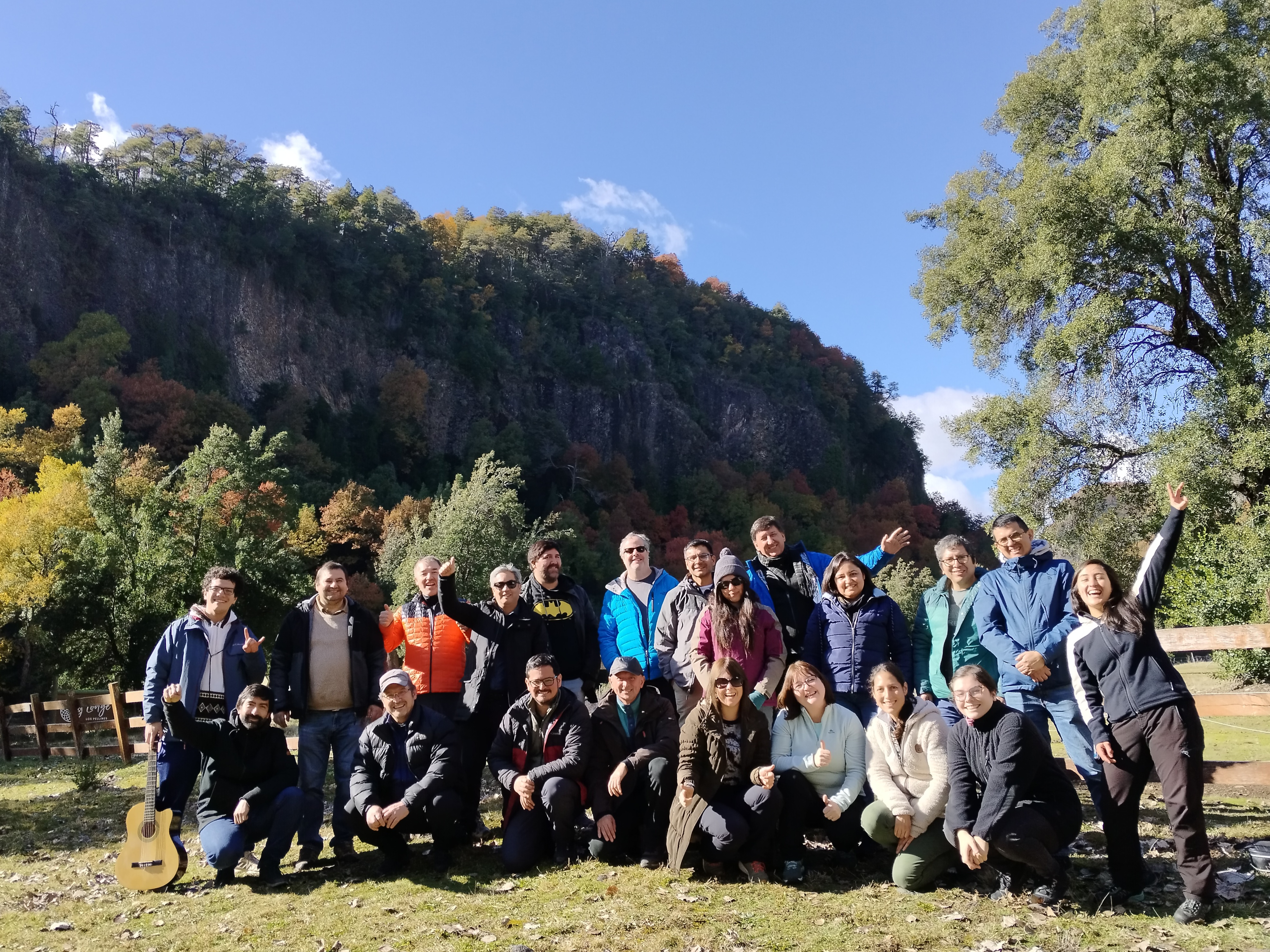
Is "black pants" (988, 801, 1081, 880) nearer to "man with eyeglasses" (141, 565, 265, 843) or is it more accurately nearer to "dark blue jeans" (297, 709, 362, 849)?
"dark blue jeans" (297, 709, 362, 849)

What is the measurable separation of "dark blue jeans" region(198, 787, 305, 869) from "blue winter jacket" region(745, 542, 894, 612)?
3.27m

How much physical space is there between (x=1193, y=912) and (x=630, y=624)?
12.1 feet

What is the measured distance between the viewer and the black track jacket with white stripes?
4.33 meters

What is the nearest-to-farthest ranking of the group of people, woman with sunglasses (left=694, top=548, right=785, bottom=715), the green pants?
the group of people → the green pants → woman with sunglasses (left=694, top=548, right=785, bottom=715)

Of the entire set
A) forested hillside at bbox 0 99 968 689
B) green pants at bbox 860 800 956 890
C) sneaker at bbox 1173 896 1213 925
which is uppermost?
forested hillside at bbox 0 99 968 689

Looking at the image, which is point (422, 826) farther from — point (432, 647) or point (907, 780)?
point (907, 780)

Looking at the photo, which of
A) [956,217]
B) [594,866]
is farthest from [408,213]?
[594,866]

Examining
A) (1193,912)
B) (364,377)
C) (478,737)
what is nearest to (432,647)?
(478,737)

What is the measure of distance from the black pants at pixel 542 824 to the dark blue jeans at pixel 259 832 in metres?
1.33

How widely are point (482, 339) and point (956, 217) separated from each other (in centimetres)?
5791

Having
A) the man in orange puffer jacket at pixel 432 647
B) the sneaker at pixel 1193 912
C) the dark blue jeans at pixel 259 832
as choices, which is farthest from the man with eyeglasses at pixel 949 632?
the dark blue jeans at pixel 259 832

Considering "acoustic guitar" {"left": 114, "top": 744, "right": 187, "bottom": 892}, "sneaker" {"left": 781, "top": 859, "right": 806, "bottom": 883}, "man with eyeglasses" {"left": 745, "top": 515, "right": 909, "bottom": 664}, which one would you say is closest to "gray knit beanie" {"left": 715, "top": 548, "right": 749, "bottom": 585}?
"man with eyeglasses" {"left": 745, "top": 515, "right": 909, "bottom": 664}

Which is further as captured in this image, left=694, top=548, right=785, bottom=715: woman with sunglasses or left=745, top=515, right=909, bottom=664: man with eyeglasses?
left=745, top=515, right=909, bottom=664: man with eyeglasses

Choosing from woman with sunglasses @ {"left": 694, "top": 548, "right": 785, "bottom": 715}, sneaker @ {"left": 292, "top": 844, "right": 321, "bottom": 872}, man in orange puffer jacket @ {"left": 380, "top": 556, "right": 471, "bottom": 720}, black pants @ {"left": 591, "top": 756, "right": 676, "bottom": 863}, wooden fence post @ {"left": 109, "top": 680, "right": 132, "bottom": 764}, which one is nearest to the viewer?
black pants @ {"left": 591, "top": 756, "right": 676, "bottom": 863}
